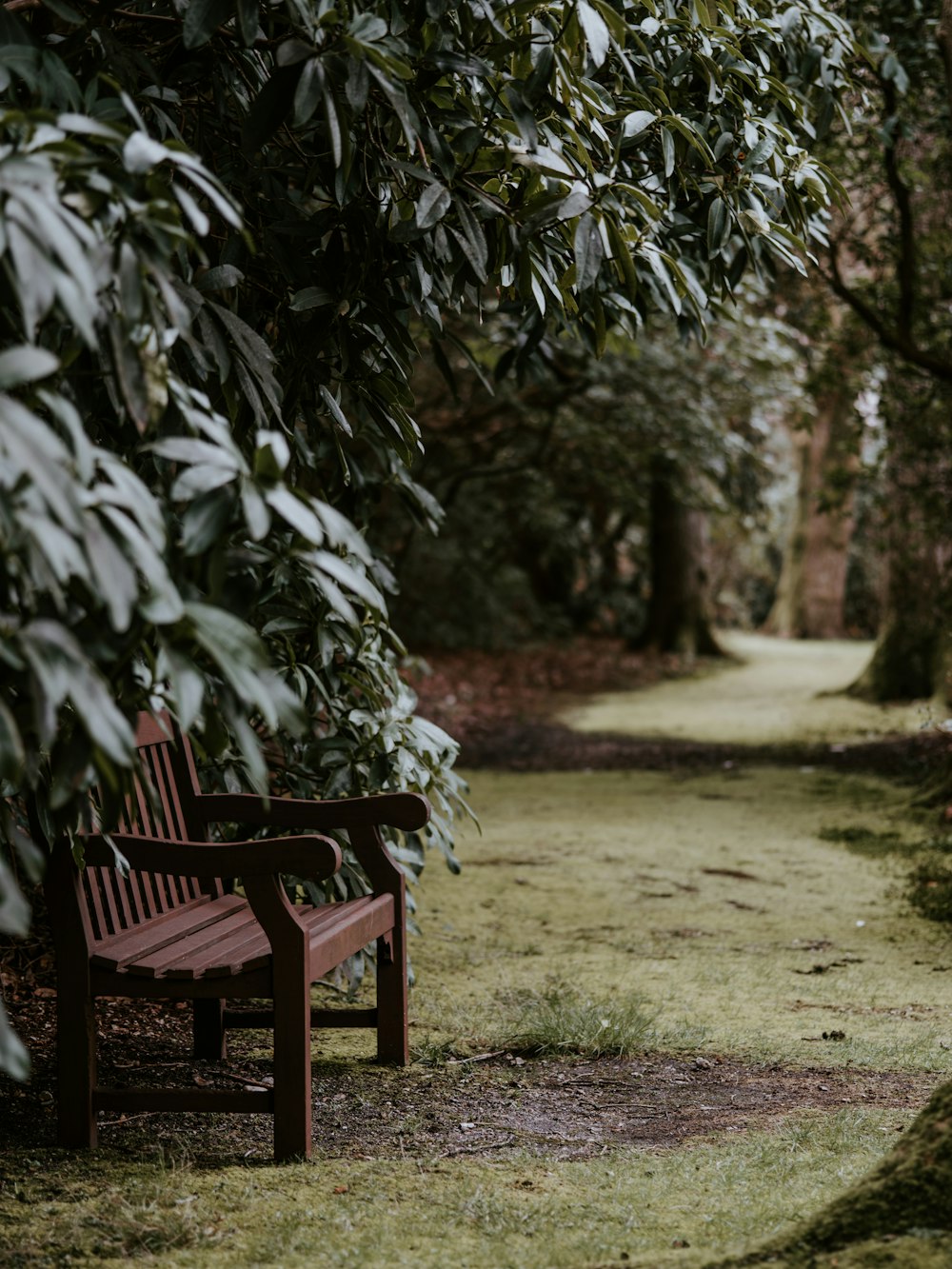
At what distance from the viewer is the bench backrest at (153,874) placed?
11.6ft

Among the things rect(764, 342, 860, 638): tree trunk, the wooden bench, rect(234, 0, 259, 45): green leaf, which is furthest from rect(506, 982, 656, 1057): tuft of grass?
rect(764, 342, 860, 638): tree trunk

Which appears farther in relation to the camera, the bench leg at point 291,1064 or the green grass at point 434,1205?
the bench leg at point 291,1064

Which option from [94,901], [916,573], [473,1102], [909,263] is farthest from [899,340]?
[94,901]

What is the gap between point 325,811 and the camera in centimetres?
386

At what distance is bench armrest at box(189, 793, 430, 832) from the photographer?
148 inches

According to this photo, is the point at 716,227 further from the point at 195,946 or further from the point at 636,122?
the point at 195,946

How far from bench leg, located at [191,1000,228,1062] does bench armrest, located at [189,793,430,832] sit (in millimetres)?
566

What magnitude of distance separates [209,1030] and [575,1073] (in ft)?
3.70

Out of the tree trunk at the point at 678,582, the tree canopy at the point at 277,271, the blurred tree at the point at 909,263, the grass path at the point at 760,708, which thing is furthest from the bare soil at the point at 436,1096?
the tree trunk at the point at 678,582

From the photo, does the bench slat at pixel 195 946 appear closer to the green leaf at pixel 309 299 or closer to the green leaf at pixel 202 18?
the green leaf at pixel 309 299

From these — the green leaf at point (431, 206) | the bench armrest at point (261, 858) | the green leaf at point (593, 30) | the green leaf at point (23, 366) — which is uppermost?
the green leaf at point (593, 30)

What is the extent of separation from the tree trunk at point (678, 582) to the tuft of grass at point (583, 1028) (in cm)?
1626

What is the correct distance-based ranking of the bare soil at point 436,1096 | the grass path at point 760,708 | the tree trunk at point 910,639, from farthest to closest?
the grass path at point 760,708, the tree trunk at point 910,639, the bare soil at point 436,1096

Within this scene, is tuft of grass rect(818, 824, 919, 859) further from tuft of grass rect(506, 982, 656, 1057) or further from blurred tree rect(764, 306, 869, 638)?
blurred tree rect(764, 306, 869, 638)
